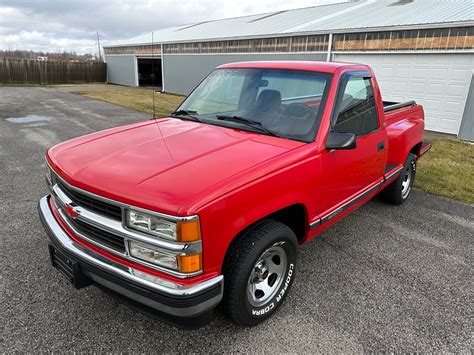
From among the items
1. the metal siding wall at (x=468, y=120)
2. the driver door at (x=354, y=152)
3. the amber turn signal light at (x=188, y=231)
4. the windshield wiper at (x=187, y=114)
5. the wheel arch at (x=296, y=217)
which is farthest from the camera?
the metal siding wall at (x=468, y=120)

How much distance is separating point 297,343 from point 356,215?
2657 millimetres

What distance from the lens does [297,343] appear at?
251cm

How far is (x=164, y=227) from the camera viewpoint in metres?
2.00

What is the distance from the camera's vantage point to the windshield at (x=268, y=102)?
3037 mm

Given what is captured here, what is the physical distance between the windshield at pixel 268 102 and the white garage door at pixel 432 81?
361 inches

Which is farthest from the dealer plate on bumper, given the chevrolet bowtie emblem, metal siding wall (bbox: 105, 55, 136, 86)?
metal siding wall (bbox: 105, 55, 136, 86)

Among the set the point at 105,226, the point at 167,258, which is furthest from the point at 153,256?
the point at 105,226

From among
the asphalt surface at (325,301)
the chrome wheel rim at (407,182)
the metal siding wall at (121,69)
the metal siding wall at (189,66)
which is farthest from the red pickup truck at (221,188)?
the metal siding wall at (121,69)

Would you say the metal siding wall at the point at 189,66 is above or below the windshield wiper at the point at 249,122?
above

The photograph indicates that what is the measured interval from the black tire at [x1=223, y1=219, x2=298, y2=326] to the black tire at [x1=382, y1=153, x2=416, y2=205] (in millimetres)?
2761

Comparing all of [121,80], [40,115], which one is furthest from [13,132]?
[121,80]

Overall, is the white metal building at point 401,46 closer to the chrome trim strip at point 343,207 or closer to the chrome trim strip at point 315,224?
the chrome trim strip at point 343,207

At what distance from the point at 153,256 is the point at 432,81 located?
1141 cm

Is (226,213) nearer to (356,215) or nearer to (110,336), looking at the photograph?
(110,336)
